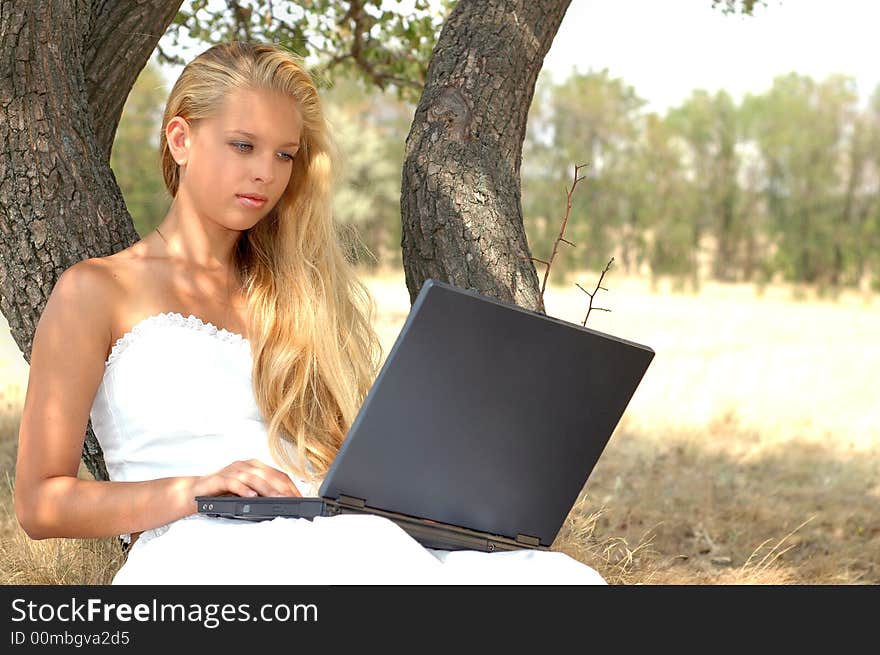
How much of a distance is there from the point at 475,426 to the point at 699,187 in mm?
20908

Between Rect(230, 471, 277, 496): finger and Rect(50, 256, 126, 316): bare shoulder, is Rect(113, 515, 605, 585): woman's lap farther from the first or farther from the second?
Rect(50, 256, 126, 316): bare shoulder

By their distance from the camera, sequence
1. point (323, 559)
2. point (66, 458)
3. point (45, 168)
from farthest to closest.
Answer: point (45, 168)
point (66, 458)
point (323, 559)

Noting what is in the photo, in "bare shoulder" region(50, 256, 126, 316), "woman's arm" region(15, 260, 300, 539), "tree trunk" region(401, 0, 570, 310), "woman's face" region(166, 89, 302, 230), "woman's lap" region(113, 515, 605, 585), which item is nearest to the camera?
"woman's lap" region(113, 515, 605, 585)

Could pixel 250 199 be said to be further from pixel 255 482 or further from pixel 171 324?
pixel 255 482

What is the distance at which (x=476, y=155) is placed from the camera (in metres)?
3.16

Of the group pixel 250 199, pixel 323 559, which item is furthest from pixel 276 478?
pixel 250 199

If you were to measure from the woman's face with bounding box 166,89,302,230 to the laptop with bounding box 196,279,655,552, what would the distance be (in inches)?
28.5

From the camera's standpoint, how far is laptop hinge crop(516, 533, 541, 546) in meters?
1.97

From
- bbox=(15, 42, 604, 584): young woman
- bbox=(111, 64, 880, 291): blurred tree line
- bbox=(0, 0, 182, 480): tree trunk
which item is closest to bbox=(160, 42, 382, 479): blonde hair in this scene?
bbox=(15, 42, 604, 584): young woman

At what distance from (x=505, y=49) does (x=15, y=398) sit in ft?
18.2

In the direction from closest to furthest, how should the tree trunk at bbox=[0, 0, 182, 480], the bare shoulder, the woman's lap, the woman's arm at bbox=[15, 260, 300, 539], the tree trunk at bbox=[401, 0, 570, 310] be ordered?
the woman's lap → the woman's arm at bbox=[15, 260, 300, 539] → the bare shoulder → the tree trunk at bbox=[0, 0, 182, 480] → the tree trunk at bbox=[401, 0, 570, 310]

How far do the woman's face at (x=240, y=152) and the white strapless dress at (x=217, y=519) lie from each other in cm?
26
